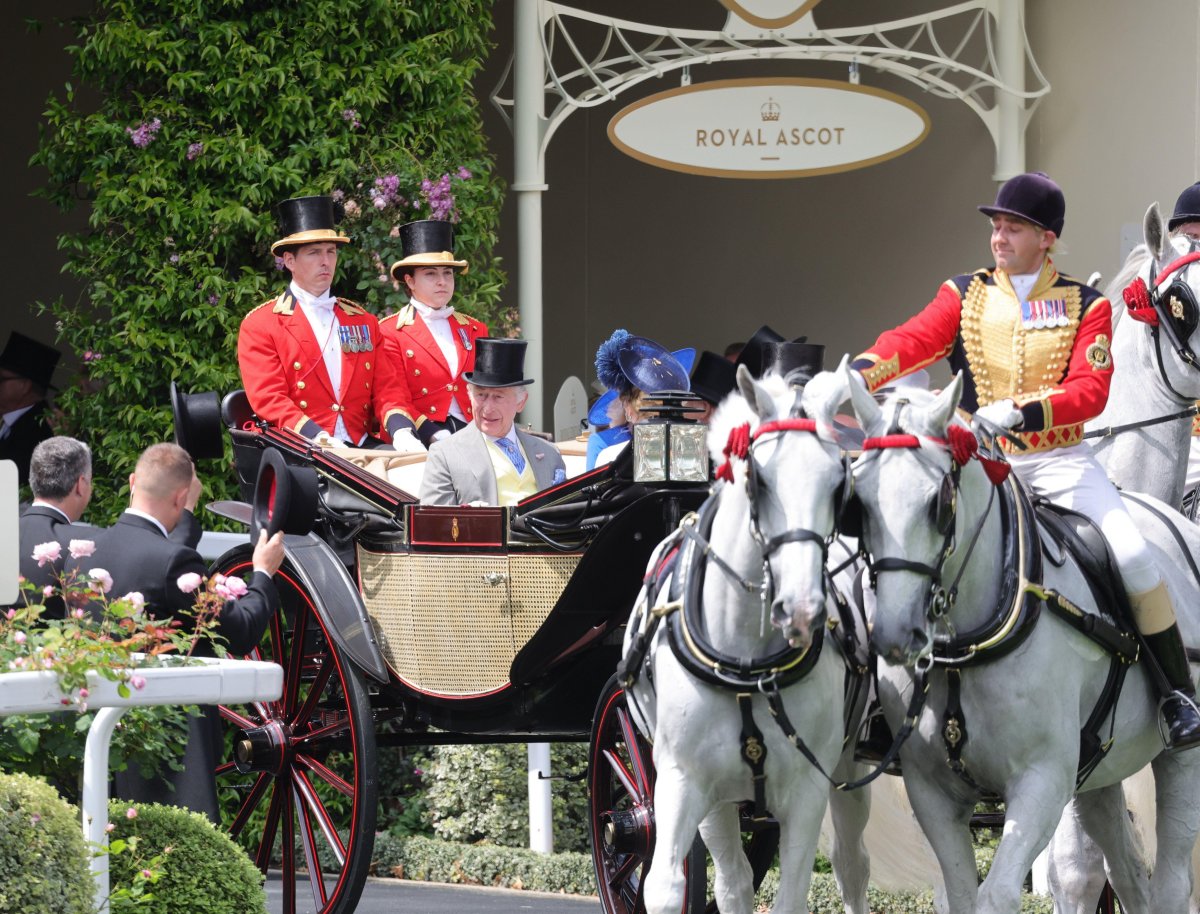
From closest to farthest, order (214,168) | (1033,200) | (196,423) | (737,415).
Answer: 1. (737,415)
2. (1033,200)
3. (196,423)
4. (214,168)

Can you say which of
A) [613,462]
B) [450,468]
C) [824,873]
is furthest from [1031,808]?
[824,873]

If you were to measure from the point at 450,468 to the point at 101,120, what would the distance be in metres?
3.59

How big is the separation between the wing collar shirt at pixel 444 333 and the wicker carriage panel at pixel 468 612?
1.99 meters

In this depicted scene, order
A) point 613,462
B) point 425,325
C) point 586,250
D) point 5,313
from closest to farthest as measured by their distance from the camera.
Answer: point 613,462 < point 425,325 < point 5,313 < point 586,250

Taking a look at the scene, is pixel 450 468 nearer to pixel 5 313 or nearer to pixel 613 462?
pixel 613 462

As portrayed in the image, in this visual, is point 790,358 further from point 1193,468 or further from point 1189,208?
point 1189,208

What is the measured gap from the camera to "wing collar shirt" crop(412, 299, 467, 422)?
769 centimetres

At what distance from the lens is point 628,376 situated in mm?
5664

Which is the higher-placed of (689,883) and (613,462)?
(613,462)

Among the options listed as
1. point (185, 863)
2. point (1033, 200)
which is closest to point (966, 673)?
point (1033, 200)

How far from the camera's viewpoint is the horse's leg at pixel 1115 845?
5152mm

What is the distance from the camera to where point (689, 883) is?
4.99 meters

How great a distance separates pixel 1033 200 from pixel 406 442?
2.69 meters

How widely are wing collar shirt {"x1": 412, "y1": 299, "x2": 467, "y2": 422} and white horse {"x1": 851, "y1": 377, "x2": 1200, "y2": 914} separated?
3311 mm
